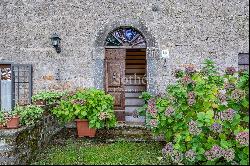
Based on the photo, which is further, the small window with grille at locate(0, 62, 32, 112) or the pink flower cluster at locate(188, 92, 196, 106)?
the small window with grille at locate(0, 62, 32, 112)

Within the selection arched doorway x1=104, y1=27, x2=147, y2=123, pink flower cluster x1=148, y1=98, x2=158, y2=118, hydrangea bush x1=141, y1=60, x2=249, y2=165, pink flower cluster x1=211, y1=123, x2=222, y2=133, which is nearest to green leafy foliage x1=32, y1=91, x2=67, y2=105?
arched doorway x1=104, y1=27, x2=147, y2=123

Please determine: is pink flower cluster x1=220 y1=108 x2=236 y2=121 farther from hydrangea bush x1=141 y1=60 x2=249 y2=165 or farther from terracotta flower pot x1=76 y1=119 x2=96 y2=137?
terracotta flower pot x1=76 y1=119 x2=96 y2=137

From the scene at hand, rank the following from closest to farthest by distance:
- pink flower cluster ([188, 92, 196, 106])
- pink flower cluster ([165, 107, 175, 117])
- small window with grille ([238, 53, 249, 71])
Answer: pink flower cluster ([188, 92, 196, 106]), pink flower cluster ([165, 107, 175, 117]), small window with grille ([238, 53, 249, 71])

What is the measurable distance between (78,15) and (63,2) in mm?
511

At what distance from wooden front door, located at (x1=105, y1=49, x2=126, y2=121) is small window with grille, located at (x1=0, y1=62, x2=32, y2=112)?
2.02m

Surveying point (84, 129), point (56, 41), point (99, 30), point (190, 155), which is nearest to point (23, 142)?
point (84, 129)

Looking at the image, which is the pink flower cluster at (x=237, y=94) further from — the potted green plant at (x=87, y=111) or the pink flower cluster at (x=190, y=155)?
the potted green plant at (x=87, y=111)

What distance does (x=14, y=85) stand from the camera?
9.21 m

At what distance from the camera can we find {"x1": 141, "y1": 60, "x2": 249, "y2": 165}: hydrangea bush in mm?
4770

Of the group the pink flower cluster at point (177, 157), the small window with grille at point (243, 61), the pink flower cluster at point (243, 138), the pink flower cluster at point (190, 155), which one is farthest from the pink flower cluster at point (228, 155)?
the small window with grille at point (243, 61)

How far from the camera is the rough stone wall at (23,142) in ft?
16.9

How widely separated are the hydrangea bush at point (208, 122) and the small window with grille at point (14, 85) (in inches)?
181

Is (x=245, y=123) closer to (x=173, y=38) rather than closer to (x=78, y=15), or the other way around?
(x=173, y=38)

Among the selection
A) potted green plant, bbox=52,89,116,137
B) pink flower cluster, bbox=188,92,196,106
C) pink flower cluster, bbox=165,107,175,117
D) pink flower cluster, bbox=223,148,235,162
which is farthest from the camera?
potted green plant, bbox=52,89,116,137
